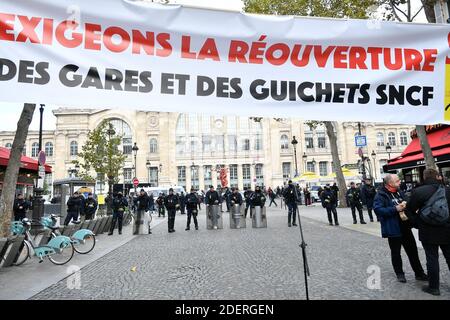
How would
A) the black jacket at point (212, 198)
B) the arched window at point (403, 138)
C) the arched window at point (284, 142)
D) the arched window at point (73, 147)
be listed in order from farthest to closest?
the arched window at point (73, 147)
the arched window at point (284, 142)
the arched window at point (403, 138)
the black jacket at point (212, 198)

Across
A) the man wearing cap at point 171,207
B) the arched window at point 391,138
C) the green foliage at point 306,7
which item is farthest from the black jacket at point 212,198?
the arched window at point 391,138

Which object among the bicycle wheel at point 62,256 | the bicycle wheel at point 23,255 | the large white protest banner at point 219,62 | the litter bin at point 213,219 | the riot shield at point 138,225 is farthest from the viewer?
the litter bin at point 213,219

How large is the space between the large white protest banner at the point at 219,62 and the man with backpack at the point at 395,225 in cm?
253

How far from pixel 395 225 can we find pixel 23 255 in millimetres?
8081

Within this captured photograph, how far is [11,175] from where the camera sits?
866 centimetres

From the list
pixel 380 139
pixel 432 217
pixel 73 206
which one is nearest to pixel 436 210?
pixel 432 217

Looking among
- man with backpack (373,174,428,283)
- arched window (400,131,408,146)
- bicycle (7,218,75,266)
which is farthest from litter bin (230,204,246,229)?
arched window (400,131,408,146)

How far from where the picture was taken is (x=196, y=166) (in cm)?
7062

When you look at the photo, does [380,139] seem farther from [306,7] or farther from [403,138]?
[306,7]

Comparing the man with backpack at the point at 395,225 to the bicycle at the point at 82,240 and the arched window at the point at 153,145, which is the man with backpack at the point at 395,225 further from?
the arched window at the point at 153,145

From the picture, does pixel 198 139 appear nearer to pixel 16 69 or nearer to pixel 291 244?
pixel 291 244

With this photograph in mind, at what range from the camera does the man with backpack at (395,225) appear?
5.44m

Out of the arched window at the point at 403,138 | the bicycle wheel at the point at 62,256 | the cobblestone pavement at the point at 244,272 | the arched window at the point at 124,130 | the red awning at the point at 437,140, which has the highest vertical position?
the arched window at the point at 124,130

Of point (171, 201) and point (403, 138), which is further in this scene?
point (403, 138)
